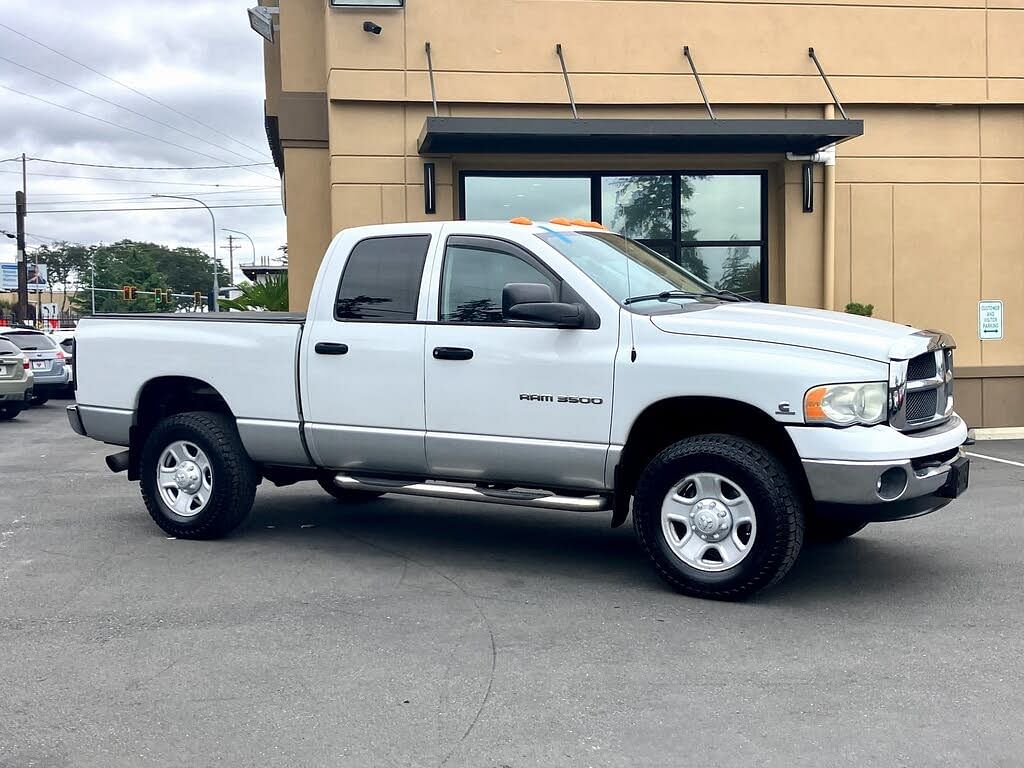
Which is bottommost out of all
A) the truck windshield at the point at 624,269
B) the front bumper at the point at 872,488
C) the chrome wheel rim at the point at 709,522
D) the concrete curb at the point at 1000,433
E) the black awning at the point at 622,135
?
the concrete curb at the point at 1000,433

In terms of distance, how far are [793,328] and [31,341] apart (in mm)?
17877

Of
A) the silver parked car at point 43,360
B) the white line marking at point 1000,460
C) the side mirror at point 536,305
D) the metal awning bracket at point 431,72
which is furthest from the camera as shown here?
the silver parked car at point 43,360

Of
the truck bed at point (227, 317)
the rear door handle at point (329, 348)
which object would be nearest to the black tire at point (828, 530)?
the rear door handle at point (329, 348)

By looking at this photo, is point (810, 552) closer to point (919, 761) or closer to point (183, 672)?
point (919, 761)

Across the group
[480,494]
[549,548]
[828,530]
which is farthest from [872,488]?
[549,548]

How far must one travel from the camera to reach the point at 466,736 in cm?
395

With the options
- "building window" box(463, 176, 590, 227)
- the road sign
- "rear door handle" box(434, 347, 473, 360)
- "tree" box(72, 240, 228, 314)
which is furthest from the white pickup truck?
"tree" box(72, 240, 228, 314)

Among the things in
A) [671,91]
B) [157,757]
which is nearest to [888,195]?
[671,91]

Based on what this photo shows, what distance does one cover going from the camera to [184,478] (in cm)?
740

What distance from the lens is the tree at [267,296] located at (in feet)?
52.8

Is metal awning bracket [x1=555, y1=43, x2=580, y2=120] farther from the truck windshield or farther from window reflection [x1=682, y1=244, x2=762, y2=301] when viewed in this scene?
the truck windshield

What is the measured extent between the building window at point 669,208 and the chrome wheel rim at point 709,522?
27.9 feet

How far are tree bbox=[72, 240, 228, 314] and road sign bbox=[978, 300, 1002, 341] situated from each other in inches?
3581

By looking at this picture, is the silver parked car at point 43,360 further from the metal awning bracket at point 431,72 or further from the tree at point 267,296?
the metal awning bracket at point 431,72
